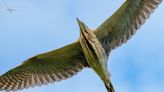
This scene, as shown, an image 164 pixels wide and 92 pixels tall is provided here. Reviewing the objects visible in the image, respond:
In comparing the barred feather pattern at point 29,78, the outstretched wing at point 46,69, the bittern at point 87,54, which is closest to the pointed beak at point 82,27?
the bittern at point 87,54

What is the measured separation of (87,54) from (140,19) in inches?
67.6

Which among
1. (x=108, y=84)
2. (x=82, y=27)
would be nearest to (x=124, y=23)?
(x=82, y=27)

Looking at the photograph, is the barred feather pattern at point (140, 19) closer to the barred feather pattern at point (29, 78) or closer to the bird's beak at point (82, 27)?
the bird's beak at point (82, 27)

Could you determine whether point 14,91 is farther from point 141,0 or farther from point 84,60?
point 141,0

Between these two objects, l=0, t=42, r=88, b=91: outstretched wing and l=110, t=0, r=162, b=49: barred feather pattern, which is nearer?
l=110, t=0, r=162, b=49: barred feather pattern

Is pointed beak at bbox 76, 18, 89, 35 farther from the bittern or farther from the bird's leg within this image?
the bird's leg

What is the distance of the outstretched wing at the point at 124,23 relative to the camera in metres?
11.6

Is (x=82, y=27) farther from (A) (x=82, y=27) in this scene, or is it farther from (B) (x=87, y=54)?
(B) (x=87, y=54)

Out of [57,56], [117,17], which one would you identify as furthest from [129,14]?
[57,56]

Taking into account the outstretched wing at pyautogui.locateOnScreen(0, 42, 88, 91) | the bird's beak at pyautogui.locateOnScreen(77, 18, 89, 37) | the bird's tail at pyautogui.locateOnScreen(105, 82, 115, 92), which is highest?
the outstretched wing at pyautogui.locateOnScreen(0, 42, 88, 91)

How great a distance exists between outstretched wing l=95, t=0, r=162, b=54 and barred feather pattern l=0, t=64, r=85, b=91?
4.42 feet

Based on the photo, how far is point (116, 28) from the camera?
1180cm

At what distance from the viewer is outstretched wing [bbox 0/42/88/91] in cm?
1207

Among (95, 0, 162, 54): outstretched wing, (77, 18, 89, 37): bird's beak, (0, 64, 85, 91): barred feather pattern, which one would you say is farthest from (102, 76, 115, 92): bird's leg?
(0, 64, 85, 91): barred feather pattern
